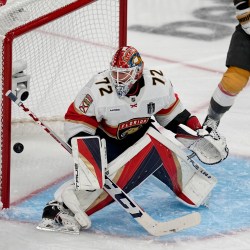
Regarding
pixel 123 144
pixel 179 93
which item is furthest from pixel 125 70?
pixel 179 93

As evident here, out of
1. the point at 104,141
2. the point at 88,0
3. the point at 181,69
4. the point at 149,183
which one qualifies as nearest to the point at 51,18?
the point at 88,0

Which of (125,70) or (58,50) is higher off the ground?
(125,70)

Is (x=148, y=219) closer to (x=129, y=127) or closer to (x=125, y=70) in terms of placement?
(x=129, y=127)

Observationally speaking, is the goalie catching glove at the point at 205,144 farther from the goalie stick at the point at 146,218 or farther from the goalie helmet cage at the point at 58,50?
the goalie helmet cage at the point at 58,50

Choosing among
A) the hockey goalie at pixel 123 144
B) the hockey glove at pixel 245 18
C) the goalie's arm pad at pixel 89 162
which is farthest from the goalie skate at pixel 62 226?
the hockey glove at pixel 245 18

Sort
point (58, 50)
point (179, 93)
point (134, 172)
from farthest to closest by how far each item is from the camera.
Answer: point (179, 93)
point (58, 50)
point (134, 172)

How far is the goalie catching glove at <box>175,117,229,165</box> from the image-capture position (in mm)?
3785

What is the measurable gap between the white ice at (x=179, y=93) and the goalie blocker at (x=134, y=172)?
5.4 inches

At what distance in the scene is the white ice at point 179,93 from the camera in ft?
11.6

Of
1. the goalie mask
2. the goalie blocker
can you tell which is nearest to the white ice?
the goalie blocker

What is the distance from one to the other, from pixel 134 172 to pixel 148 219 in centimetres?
19

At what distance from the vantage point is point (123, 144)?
3.79m

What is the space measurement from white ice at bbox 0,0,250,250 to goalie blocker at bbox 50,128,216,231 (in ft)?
0.45

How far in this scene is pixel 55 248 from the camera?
349 centimetres
